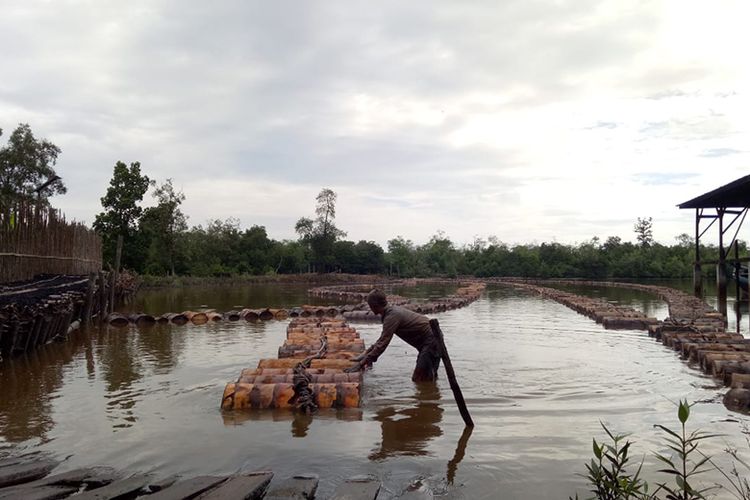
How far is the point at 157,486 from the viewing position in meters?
4.47

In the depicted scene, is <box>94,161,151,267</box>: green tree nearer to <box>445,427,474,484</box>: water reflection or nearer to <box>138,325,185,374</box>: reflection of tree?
<box>138,325,185,374</box>: reflection of tree

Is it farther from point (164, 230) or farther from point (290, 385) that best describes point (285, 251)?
point (290, 385)

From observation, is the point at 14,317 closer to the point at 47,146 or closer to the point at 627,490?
the point at 627,490

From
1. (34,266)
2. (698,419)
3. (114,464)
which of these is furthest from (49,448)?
(34,266)

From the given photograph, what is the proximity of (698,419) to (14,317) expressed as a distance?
10.1 meters

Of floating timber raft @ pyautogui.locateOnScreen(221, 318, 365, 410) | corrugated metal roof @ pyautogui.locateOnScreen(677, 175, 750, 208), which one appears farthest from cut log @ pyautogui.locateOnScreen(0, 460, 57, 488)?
corrugated metal roof @ pyautogui.locateOnScreen(677, 175, 750, 208)

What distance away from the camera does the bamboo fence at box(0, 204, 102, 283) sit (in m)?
13.4

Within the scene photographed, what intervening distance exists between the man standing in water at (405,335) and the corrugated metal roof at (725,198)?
10.1 m

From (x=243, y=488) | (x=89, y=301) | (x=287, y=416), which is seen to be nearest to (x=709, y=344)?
(x=287, y=416)

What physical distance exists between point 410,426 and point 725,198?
15547 mm

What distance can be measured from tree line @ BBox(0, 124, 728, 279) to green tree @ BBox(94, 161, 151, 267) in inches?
2.5

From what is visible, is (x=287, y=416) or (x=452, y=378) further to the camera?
(x=287, y=416)

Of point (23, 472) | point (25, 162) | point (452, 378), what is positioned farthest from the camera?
point (25, 162)

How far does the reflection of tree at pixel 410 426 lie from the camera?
18.2 ft
